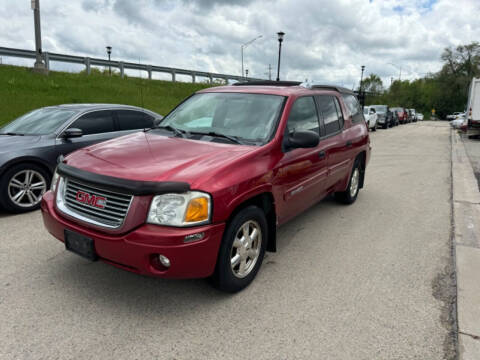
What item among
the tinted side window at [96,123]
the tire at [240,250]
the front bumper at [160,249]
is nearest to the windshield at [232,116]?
the tire at [240,250]

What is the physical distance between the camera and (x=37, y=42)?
625 inches

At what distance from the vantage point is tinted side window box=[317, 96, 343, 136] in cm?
474

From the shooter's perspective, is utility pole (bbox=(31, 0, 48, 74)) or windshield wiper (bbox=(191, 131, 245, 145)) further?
utility pole (bbox=(31, 0, 48, 74))

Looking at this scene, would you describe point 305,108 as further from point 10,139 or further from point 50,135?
point 10,139

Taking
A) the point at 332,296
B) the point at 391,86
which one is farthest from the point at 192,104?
the point at 391,86

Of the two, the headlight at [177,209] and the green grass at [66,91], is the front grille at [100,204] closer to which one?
the headlight at [177,209]

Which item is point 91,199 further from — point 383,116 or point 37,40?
point 383,116

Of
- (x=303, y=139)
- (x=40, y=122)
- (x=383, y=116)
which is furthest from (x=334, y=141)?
(x=383, y=116)

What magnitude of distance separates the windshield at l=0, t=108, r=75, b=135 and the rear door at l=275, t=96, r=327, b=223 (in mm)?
3866

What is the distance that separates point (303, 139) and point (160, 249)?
175cm

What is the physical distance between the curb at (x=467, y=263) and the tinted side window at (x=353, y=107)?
2.11 metres

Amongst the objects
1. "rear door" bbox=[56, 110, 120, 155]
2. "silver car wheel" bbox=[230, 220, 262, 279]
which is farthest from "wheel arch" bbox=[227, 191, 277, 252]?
"rear door" bbox=[56, 110, 120, 155]

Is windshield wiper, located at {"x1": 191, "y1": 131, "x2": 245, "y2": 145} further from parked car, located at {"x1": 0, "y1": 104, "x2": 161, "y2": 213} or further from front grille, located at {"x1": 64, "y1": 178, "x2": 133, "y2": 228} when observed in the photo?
parked car, located at {"x1": 0, "y1": 104, "x2": 161, "y2": 213}

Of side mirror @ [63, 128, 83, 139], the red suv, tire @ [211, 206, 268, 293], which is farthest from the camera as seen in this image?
side mirror @ [63, 128, 83, 139]
